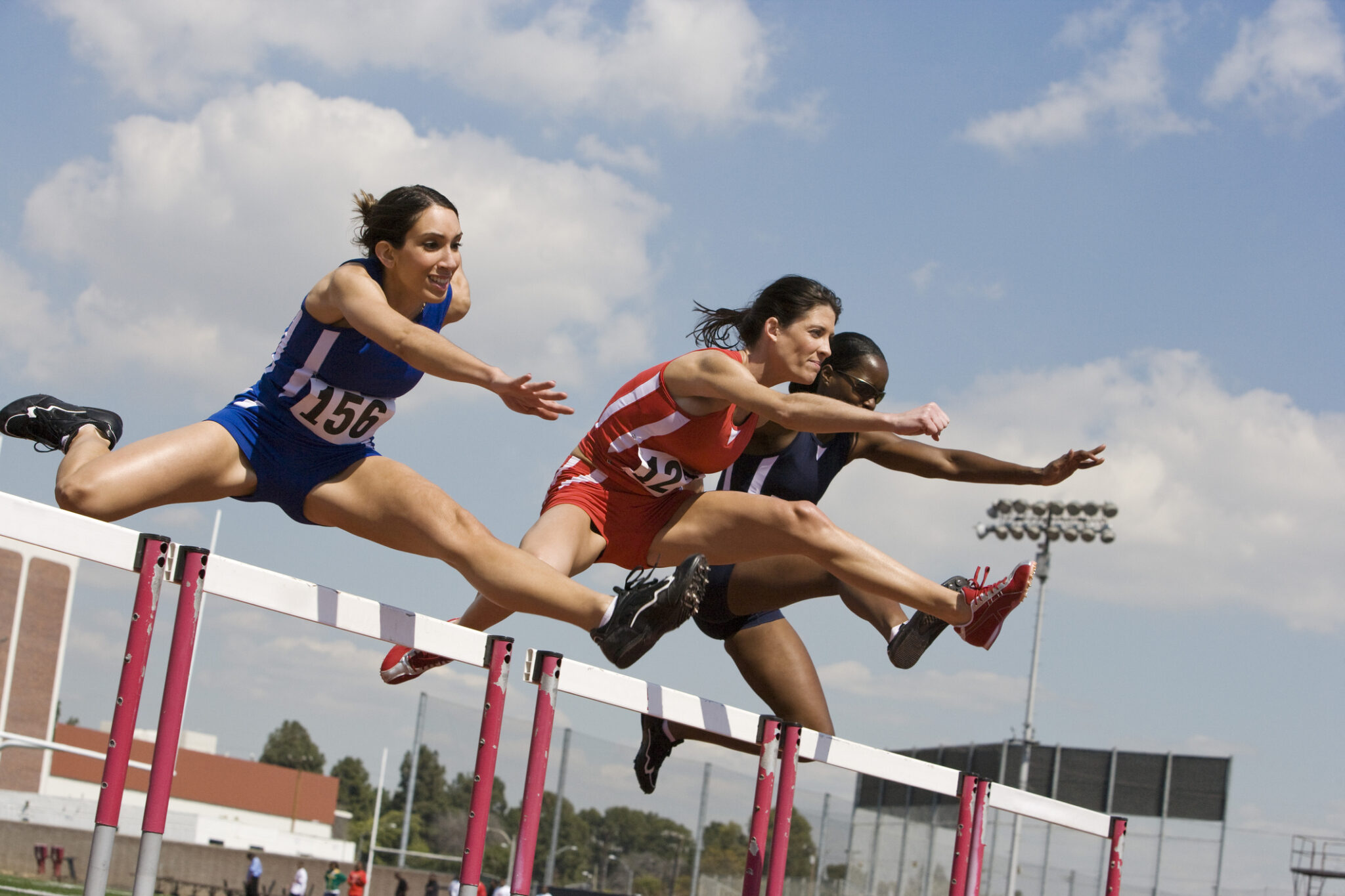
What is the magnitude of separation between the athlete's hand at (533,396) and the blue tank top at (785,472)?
1918 mm

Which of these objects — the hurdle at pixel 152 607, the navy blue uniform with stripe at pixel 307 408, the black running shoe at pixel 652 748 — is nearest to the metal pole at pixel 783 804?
the black running shoe at pixel 652 748

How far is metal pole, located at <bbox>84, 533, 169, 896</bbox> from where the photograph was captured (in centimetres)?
285

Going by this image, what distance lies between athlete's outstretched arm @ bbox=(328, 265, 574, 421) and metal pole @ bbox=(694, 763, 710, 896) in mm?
13634

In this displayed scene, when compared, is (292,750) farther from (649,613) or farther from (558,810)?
(649,613)

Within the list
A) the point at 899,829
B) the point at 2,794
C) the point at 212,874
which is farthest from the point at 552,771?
the point at 2,794

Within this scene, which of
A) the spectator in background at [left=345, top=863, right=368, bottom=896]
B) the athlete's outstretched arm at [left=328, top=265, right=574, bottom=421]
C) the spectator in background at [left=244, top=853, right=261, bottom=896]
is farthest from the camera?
the spectator in background at [left=244, top=853, right=261, bottom=896]

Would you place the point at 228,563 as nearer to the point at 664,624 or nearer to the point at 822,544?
the point at 664,624

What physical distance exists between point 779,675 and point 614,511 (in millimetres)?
1202

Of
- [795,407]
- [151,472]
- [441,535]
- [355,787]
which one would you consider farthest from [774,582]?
[355,787]

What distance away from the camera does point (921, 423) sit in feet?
12.7

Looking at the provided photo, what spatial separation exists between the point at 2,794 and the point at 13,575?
24.7 ft

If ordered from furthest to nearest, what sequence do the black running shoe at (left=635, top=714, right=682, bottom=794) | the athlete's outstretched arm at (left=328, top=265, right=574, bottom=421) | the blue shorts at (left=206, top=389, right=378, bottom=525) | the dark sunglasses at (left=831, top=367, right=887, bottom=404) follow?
the black running shoe at (left=635, top=714, right=682, bottom=794)
the dark sunglasses at (left=831, top=367, right=887, bottom=404)
the blue shorts at (left=206, top=389, right=378, bottom=525)
the athlete's outstretched arm at (left=328, top=265, right=574, bottom=421)

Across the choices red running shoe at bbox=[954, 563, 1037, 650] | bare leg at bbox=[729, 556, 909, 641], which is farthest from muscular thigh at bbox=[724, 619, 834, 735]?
red running shoe at bbox=[954, 563, 1037, 650]

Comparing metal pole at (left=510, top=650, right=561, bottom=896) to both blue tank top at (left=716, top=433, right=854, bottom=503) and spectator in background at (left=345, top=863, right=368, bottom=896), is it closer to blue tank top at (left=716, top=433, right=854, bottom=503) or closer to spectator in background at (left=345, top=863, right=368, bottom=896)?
blue tank top at (left=716, top=433, right=854, bottom=503)
